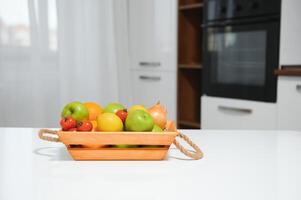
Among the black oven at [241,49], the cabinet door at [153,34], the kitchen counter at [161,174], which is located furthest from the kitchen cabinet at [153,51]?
the kitchen counter at [161,174]

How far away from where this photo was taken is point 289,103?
2.45 meters

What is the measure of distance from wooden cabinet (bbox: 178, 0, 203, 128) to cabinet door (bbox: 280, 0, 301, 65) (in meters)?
0.79

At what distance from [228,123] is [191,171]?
76.5 inches

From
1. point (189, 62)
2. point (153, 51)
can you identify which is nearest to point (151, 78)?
point (153, 51)

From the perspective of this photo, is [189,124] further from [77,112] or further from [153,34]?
[77,112]

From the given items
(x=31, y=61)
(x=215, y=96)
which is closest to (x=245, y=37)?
(x=215, y=96)

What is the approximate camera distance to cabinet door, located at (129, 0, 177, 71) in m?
3.18

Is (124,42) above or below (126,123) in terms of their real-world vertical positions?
above

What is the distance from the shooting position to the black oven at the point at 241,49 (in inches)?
99.8

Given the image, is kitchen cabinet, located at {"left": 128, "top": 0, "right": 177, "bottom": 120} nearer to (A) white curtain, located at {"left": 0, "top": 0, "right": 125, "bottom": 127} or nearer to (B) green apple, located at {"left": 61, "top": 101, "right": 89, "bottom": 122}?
(A) white curtain, located at {"left": 0, "top": 0, "right": 125, "bottom": 127}

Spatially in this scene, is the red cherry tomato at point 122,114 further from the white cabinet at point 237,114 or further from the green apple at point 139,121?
the white cabinet at point 237,114

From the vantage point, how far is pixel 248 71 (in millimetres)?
2705

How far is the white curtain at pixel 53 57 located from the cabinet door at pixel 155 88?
18cm

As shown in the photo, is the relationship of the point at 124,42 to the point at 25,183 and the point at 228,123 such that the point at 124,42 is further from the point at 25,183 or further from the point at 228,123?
the point at 25,183
